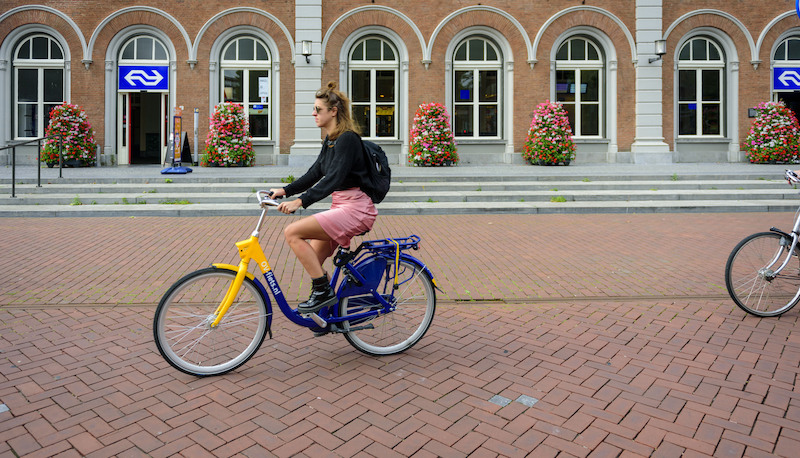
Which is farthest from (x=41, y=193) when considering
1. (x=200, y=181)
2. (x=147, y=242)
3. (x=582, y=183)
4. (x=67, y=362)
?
(x=582, y=183)

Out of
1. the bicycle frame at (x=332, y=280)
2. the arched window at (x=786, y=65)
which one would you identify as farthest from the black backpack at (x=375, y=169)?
the arched window at (x=786, y=65)

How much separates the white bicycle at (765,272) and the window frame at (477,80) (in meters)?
15.2

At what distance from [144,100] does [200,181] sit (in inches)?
543

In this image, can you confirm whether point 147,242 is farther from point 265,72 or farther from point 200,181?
point 265,72

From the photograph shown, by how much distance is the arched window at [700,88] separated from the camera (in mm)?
20812

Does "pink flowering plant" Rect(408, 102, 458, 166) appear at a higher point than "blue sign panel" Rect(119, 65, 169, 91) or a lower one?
lower

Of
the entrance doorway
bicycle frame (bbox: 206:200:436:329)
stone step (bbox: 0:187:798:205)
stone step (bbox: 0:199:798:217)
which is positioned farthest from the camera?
the entrance doorway

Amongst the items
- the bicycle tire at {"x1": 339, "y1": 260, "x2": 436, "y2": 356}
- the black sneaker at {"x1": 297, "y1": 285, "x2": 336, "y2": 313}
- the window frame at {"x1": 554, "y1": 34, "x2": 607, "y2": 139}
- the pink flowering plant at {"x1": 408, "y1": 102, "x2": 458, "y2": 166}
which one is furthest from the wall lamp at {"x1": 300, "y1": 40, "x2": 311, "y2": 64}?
the black sneaker at {"x1": 297, "y1": 285, "x2": 336, "y2": 313}

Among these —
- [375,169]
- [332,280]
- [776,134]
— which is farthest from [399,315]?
[776,134]

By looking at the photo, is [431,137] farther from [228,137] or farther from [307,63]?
[228,137]

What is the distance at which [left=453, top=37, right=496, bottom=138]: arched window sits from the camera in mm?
20312

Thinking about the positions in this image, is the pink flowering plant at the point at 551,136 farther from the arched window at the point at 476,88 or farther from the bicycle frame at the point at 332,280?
the bicycle frame at the point at 332,280

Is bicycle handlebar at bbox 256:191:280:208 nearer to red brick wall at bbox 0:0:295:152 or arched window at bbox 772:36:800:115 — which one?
red brick wall at bbox 0:0:295:152

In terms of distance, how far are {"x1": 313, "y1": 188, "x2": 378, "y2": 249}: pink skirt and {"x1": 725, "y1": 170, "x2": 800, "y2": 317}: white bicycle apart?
3212 mm
